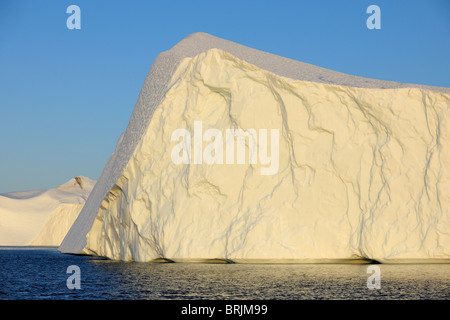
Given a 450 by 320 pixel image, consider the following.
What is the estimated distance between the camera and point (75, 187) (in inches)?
2638

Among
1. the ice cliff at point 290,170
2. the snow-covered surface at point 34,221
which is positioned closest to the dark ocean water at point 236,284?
the ice cliff at point 290,170

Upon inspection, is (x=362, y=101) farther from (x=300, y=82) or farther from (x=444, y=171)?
(x=444, y=171)

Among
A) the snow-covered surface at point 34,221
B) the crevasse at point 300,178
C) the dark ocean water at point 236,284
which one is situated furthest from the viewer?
the snow-covered surface at point 34,221

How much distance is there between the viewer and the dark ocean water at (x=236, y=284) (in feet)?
38.3

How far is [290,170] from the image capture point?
65.5 feet

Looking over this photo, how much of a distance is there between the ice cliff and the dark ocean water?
141 centimetres

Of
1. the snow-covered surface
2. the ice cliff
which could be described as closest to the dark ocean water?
the ice cliff

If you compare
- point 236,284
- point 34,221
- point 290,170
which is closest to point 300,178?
point 290,170

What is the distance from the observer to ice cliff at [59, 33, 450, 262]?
1877cm

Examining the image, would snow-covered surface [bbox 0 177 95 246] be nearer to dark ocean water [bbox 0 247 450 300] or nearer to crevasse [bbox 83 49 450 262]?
crevasse [bbox 83 49 450 262]

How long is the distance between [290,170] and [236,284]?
734 cm

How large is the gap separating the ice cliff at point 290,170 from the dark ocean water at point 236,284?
1.41 meters

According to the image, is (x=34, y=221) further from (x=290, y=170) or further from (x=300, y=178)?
(x=300, y=178)

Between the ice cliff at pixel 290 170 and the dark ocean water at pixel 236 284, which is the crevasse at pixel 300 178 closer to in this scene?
the ice cliff at pixel 290 170
